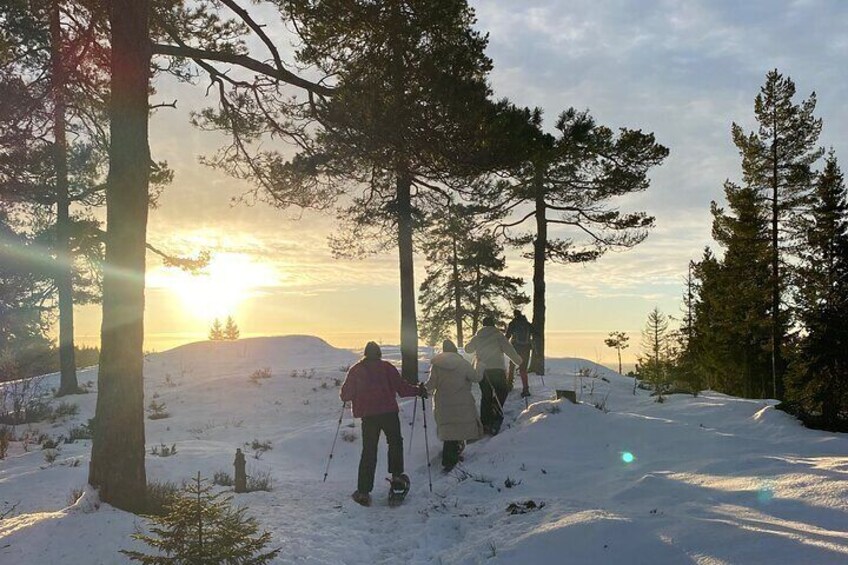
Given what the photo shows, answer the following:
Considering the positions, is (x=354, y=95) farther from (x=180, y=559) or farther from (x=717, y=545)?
(x=717, y=545)

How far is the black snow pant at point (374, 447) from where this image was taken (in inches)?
298

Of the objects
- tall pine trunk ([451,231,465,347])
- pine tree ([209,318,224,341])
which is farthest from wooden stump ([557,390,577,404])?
pine tree ([209,318,224,341])

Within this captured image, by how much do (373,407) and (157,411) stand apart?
9.98 metres

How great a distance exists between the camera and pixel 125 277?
6043mm

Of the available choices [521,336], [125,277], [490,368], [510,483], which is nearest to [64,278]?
[125,277]

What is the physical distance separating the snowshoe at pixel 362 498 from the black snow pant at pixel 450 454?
1.91m

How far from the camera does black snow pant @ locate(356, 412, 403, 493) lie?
7570 mm

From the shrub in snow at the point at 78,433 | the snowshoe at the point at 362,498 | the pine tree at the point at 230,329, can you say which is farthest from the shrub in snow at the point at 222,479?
the pine tree at the point at 230,329

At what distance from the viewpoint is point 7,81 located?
801 cm

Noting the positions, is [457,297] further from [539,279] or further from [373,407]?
[373,407]

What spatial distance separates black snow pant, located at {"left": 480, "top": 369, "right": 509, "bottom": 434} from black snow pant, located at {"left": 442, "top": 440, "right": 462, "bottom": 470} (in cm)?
172

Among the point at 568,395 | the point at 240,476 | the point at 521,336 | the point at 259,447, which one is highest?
the point at 521,336

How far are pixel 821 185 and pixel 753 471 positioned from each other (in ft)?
80.3

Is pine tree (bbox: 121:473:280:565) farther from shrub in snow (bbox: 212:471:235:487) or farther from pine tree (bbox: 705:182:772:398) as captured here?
pine tree (bbox: 705:182:772:398)
